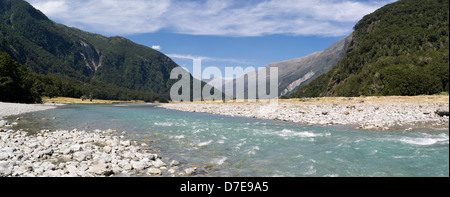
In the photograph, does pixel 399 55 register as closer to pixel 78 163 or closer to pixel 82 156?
pixel 82 156

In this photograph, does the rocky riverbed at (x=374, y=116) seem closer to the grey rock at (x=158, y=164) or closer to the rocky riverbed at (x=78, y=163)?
the grey rock at (x=158, y=164)

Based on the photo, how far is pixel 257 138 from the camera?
56.5 feet

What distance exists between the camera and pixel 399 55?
11575 cm

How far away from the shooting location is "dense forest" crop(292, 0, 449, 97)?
8038 centimetres

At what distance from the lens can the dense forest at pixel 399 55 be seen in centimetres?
8038

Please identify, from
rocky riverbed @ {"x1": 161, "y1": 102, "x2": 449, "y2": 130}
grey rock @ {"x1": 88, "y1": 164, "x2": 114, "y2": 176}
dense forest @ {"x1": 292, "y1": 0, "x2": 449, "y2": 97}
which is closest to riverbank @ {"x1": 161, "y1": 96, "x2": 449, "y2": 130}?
rocky riverbed @ {"x1": 161, "y1": 102, "x2": 449, "y2": 130}

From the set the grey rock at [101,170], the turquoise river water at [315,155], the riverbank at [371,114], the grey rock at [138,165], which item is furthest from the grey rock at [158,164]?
the riverbank at [371,114]

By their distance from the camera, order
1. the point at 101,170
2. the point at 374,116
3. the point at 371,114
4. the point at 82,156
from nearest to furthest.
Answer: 1. the point at 101,170
2. the point at 82,156
3. the point at 374,116
4. the point at 371,114

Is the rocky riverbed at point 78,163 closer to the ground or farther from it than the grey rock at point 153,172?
farther from it

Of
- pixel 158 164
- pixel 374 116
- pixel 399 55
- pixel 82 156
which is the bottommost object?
pixel 158 164

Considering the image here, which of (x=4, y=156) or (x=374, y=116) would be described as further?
(x=374, y=116)

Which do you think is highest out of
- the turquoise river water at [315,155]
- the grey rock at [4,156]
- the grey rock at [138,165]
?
the grey rock at [4,156]

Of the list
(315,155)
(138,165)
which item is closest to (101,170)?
(138,165)

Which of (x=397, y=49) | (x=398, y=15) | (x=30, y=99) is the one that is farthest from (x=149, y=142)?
(x=398, y=15)
